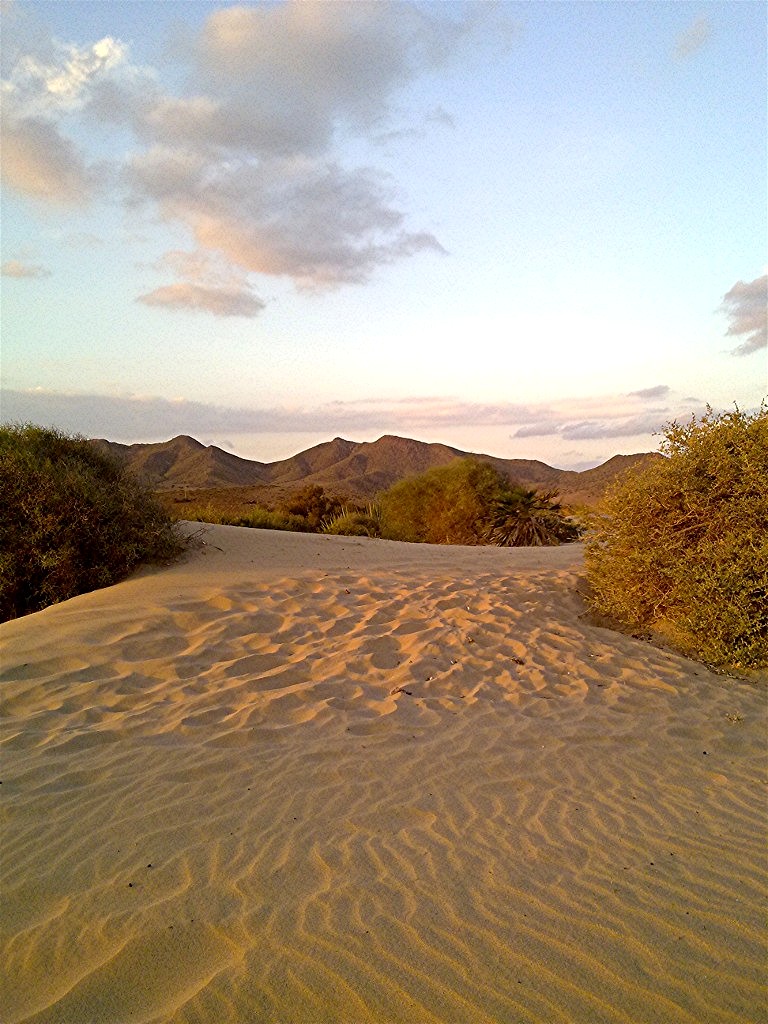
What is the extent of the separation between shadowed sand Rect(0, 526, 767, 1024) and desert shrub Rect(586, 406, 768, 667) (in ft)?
1.66

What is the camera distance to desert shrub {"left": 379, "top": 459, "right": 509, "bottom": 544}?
59.6ft

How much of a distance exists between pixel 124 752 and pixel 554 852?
2.86 m

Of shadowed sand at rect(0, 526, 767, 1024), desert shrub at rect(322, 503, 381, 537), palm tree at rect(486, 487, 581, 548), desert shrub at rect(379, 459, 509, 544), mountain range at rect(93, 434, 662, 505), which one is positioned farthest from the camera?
mountain range at rect(93, 434, 662, 505)

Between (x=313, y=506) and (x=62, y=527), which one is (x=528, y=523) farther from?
(x=62, y=527)

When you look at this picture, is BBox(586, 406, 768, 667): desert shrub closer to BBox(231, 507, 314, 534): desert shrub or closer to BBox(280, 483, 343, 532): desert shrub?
BBox(231, 507, 314, 534): desert shrub

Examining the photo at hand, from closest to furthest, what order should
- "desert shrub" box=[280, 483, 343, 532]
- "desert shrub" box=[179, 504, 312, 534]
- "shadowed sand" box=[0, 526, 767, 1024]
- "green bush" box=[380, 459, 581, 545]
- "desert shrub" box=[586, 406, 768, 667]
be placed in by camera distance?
"shadowed sand" box=[0, 526, 767, 1024], "desert shrub" box=[586, 406, 768, 667], "desert shrub" box=[179, 504, 312, 534], "green bush" box=[380, 459, 581, 545], "desert shrub" box=[280, 483, 343, 532]

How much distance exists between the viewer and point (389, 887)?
126 inches

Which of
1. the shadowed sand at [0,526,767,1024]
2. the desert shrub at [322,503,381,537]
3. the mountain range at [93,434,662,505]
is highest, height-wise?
the mountain range at [93,434,662,505]

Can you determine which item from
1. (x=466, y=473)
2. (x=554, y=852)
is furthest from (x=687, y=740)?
(x=466, y=473)

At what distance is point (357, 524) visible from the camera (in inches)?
755

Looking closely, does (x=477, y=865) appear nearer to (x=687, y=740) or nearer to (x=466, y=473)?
(x=687, y=740)

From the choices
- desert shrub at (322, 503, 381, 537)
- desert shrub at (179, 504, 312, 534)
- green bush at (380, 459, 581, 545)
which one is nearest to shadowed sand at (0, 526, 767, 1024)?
desert shrub at (179, 504, 312, 534)

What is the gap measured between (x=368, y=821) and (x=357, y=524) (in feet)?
50.6

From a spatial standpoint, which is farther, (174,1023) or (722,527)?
(722,527)
